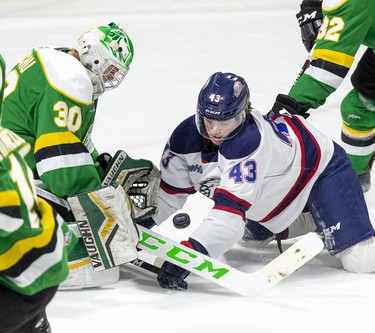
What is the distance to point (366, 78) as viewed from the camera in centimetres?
374

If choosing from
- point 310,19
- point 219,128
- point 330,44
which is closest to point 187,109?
point 310,19

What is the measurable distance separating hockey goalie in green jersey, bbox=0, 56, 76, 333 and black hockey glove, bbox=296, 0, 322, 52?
2.20 m

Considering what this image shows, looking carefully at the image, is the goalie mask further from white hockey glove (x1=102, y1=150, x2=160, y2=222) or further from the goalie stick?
the goalie stick

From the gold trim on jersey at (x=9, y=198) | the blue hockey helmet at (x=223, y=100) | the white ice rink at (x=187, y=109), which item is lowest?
the white ice rink at (x=187, y=109)

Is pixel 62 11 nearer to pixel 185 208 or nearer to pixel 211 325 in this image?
pixel 185 208

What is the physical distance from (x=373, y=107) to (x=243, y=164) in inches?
47.9

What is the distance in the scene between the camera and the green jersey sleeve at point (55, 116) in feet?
8.86

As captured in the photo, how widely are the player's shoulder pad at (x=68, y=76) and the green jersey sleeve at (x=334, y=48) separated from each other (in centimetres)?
85

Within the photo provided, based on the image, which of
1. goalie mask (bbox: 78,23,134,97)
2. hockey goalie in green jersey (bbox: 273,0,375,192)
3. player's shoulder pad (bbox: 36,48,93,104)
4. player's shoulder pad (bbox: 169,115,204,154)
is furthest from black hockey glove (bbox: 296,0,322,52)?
player's shoulder pad (bbox: 36,48,93,104)

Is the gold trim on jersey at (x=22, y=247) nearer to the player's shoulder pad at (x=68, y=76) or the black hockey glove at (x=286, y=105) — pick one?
the player's shoulder pad at (x=68, y=76)

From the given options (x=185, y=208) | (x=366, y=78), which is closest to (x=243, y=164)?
(x=185, y=208)

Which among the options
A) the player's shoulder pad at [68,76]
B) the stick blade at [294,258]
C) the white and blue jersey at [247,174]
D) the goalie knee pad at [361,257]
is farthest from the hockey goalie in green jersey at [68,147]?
the goalie knee pad at [361,257]

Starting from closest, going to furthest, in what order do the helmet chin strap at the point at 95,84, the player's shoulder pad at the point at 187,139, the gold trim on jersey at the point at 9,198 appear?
the gold trim on jersey at the point at 9,198 → the helmet chin strap at the point at 95,84 → the player's shoulder pad at the point at 187,139

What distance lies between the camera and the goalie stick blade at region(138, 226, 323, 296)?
2658 millimetres
